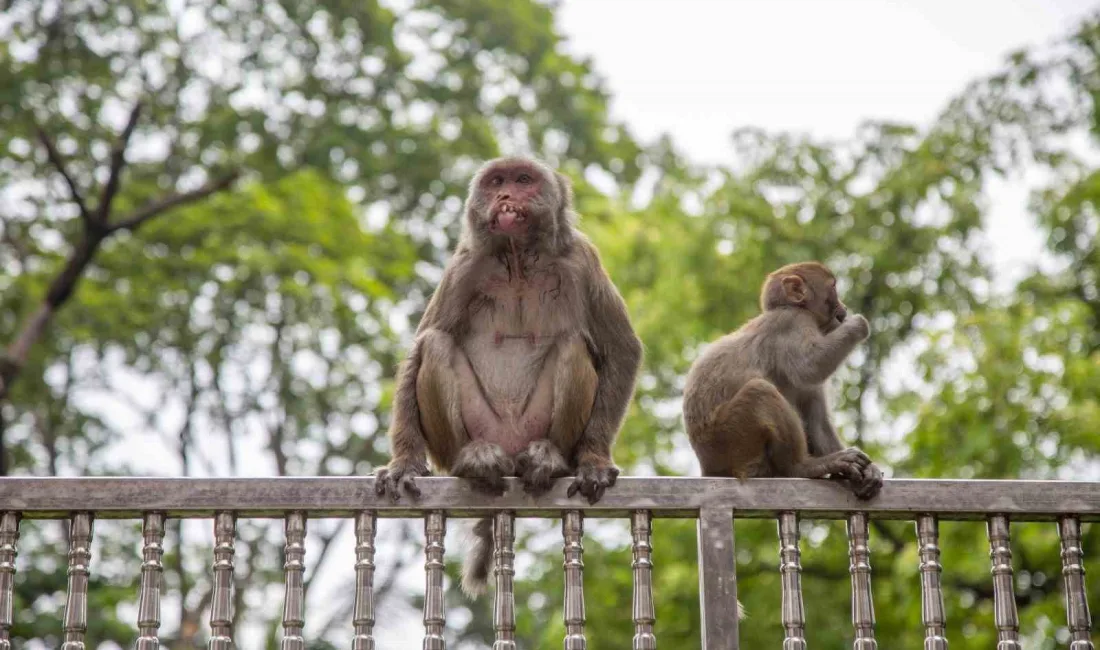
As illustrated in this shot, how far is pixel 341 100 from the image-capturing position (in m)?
17.6

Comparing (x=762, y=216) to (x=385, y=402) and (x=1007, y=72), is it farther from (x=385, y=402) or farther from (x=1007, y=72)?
(x=385, y=402)

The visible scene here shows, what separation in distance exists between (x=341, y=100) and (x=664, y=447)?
633 centimetres

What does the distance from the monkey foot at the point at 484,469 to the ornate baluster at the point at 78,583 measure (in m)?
1.67

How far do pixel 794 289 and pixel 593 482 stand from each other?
6.37 feet

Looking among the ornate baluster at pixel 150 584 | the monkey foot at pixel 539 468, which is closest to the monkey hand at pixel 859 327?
the monkey foot at pixel 539 468

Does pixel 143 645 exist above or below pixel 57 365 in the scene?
below

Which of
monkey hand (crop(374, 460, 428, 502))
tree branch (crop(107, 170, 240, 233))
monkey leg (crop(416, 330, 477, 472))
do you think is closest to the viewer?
monkey hand (crop(374, 460, 428, 502))

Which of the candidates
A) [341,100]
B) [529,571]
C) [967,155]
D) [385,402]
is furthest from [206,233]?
[967,155]

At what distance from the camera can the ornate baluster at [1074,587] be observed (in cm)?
587

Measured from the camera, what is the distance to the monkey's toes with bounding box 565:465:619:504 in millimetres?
6129

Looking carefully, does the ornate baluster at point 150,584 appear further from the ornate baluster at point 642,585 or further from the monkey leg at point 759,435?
the monkey leg at point 759,435

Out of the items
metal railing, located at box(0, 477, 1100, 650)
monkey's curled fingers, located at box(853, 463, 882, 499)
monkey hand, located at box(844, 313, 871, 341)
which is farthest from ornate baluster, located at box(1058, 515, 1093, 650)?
monkey hand, located at box(844, 313, 871, 341)

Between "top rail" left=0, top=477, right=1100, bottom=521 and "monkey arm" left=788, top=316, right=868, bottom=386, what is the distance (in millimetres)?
943

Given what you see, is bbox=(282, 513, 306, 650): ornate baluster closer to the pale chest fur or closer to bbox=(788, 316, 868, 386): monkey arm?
the pale chest fur
